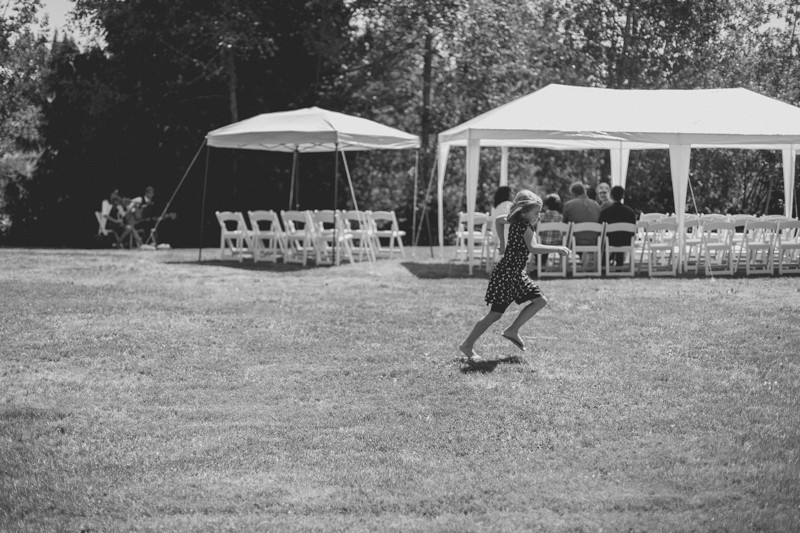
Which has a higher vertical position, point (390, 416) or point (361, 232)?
point (361, 232)

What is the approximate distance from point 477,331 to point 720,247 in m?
9.16

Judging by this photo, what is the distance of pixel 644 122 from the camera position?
56.5 feet

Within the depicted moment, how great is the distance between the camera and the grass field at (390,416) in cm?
541

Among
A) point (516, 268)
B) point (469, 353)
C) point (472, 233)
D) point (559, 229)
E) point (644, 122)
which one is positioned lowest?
point (469, 353)

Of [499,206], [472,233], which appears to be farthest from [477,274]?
[499,206]

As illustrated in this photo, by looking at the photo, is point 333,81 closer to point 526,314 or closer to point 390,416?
point 526,314

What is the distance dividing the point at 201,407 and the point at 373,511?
260cm

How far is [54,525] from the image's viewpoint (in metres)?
5.19

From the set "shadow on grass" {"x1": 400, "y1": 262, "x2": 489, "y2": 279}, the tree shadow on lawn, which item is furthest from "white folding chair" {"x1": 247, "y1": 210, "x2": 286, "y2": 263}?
the tree shadow on lawn

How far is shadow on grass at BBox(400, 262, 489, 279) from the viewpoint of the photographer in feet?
53.8

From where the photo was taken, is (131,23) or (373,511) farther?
(131,23)

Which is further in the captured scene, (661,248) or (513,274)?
(661,248)

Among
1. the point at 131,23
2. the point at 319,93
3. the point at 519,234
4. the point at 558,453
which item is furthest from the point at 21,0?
the point at 558,453

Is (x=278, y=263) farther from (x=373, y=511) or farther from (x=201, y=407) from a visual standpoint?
(x=373, y=511)
